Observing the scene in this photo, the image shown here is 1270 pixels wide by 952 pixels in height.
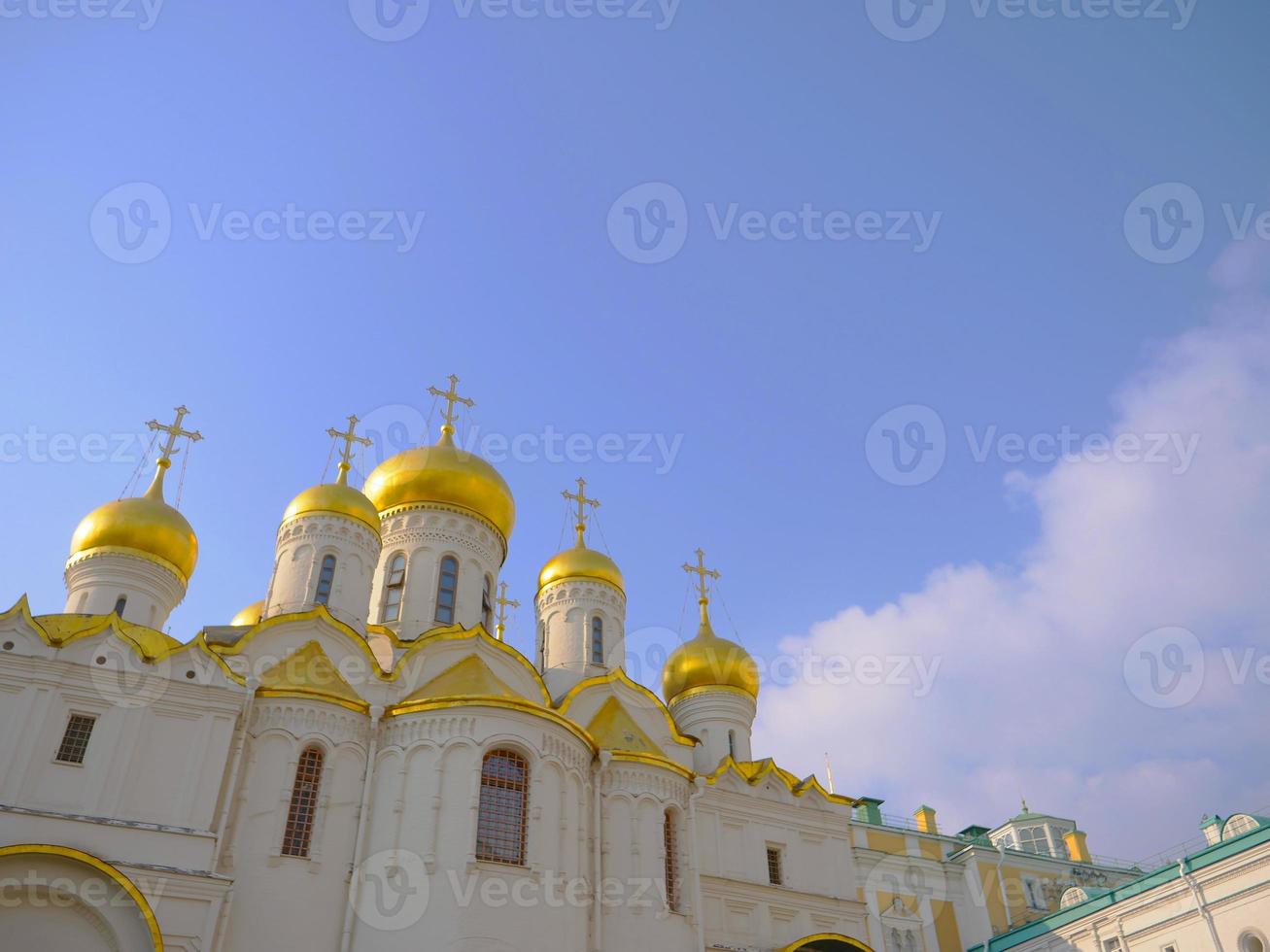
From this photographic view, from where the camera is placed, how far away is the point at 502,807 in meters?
17.4

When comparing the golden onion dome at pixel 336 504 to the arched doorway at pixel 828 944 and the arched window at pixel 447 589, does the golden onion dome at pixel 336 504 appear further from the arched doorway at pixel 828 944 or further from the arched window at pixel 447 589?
the arched doorway at pixel 828 944

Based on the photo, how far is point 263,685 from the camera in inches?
691

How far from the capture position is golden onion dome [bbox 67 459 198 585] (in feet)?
70.3

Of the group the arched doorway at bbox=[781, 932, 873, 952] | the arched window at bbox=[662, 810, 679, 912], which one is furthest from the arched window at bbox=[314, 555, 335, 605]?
the arched doorway at bbox=[781, 932, 873, 952]

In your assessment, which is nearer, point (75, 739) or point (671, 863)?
point (75, 739)

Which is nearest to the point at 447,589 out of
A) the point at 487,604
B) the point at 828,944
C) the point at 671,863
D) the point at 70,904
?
the point at 487,604

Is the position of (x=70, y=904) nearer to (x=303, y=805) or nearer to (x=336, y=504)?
(x=303, y=805)

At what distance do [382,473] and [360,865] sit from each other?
10.6 metres

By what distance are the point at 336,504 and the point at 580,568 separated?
609 cm

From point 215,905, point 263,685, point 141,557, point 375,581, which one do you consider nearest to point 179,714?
point 263,685

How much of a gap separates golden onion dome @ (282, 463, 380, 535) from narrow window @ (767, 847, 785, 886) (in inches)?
437

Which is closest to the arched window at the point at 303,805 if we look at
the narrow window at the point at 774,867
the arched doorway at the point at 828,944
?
the arched doorway at the point at 828,944

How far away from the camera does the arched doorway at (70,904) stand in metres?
14.3

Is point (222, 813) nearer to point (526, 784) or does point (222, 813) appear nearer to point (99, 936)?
point (99, 936)
